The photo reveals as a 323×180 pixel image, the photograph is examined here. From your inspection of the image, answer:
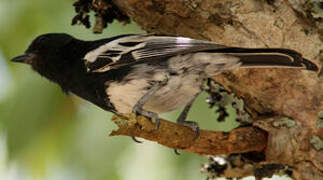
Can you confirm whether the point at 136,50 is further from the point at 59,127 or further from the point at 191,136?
the point at 59,127

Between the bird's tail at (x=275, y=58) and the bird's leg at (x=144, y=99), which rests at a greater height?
the bird's tail at (x=275, y=58)

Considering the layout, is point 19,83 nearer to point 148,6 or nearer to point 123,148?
point 123,148

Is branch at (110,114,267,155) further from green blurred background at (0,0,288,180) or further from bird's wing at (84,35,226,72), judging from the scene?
green blurred background at (0,0,288,180)

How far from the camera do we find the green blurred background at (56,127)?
Answer: 11.1 ft

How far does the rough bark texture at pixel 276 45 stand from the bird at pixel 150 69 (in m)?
0.17

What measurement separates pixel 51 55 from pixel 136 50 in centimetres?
77

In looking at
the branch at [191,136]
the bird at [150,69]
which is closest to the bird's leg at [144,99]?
the bird at [150,69]

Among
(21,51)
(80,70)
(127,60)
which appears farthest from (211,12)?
(21,51)

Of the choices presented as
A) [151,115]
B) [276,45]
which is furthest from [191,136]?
[276,45]

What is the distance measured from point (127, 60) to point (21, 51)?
3.62ft

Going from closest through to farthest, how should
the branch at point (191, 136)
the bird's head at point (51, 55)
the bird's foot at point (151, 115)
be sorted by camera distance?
the branch at point (191, 136) → the bird's foot at point (151, 115) → the bird's head at point (51, 55)

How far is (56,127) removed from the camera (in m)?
3.57

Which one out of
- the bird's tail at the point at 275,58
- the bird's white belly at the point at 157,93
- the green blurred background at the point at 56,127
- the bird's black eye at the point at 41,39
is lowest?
the green blurred background at the point at 56,127

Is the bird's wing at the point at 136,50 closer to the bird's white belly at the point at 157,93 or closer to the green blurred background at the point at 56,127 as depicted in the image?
the bird's white belly at the point at 157,93
